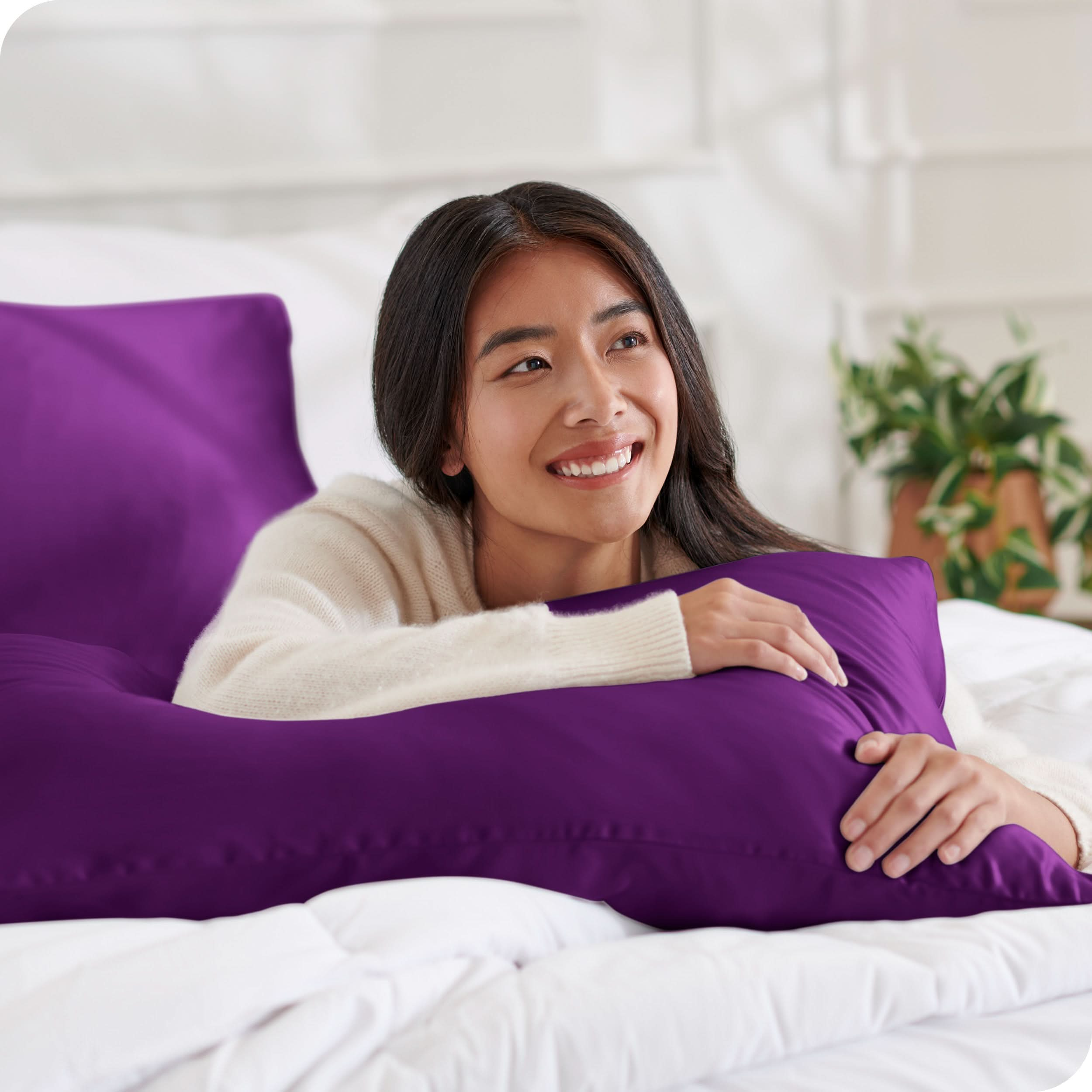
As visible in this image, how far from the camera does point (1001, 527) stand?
2297mm

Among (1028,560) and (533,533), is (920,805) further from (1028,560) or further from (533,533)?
(1028,560)

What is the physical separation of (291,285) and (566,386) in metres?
0.75

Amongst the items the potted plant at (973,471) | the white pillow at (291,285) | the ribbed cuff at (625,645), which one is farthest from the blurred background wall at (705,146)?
the ribbed cuff at (625,645)

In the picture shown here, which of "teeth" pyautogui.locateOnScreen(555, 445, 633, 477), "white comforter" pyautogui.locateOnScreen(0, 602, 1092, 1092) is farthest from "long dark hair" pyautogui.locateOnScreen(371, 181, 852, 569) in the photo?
"white comforter" pyautogui.locateOnScreen(0, 602, 1092, 1092)

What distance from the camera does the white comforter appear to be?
1.96ft

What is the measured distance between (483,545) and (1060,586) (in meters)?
1.43

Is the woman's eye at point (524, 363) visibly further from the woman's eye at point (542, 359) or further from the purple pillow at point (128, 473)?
the purple pillow at point (128, 473)

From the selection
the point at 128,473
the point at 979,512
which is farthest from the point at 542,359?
the point at 979,512

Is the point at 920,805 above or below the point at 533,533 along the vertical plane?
below

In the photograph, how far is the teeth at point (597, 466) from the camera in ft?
3.74

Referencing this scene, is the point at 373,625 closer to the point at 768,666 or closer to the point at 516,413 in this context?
the point at 516,413

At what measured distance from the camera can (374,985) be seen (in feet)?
2.09

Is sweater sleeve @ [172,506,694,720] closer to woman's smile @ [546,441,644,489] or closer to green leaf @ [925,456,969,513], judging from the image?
woman's smile @ [546,441,644,489]

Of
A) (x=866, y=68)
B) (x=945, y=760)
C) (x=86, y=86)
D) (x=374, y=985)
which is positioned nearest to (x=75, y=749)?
(x=374, y=985)
